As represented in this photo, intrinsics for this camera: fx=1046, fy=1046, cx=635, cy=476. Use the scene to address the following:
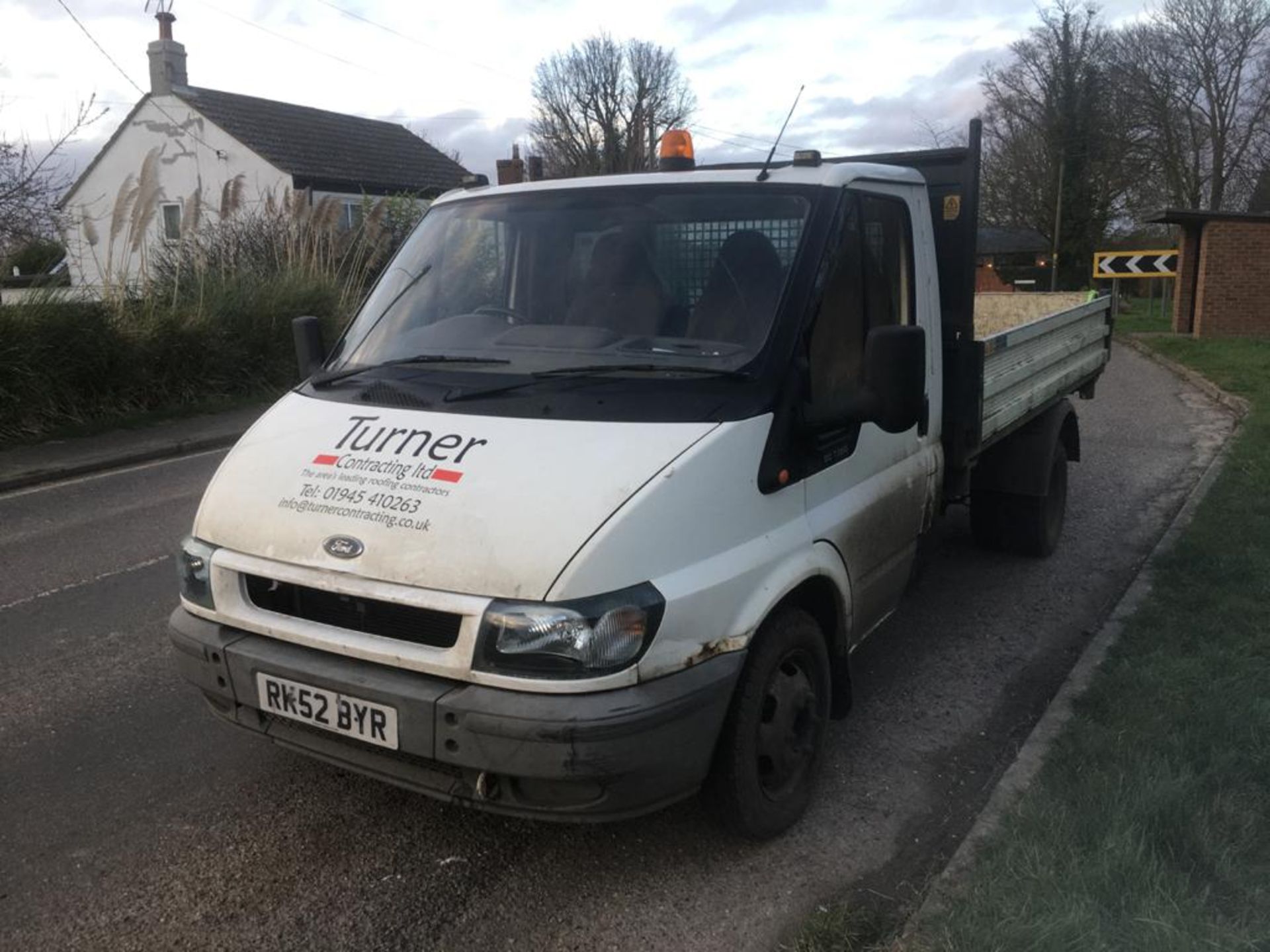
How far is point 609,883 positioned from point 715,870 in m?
0.33

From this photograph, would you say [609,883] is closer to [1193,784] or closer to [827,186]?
[1193,784]

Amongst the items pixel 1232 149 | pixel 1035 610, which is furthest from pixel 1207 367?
pixel 1232 149

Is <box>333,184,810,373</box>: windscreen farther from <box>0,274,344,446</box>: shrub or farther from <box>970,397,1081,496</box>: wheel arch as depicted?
<box>0,274,344,446</box>: shrub

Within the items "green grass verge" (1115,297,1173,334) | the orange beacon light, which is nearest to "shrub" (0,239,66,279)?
the orange beacon light

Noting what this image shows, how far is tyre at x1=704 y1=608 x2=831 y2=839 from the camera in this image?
3043mm

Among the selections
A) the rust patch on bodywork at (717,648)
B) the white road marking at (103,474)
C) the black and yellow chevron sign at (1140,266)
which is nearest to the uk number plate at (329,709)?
the rust patch on bodywork at (717,648)

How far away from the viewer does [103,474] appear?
9.75 m

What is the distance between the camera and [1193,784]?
329 centimetres

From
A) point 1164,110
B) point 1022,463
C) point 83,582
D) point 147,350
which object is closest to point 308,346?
point 83,582

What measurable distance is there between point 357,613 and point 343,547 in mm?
192

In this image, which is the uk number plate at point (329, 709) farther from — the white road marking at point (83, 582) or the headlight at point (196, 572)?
the white road marking at point (83, 582)

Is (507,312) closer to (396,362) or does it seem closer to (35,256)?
(396,362)

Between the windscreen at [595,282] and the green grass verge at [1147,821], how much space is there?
167 centimetres

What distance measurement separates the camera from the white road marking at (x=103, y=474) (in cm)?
900
